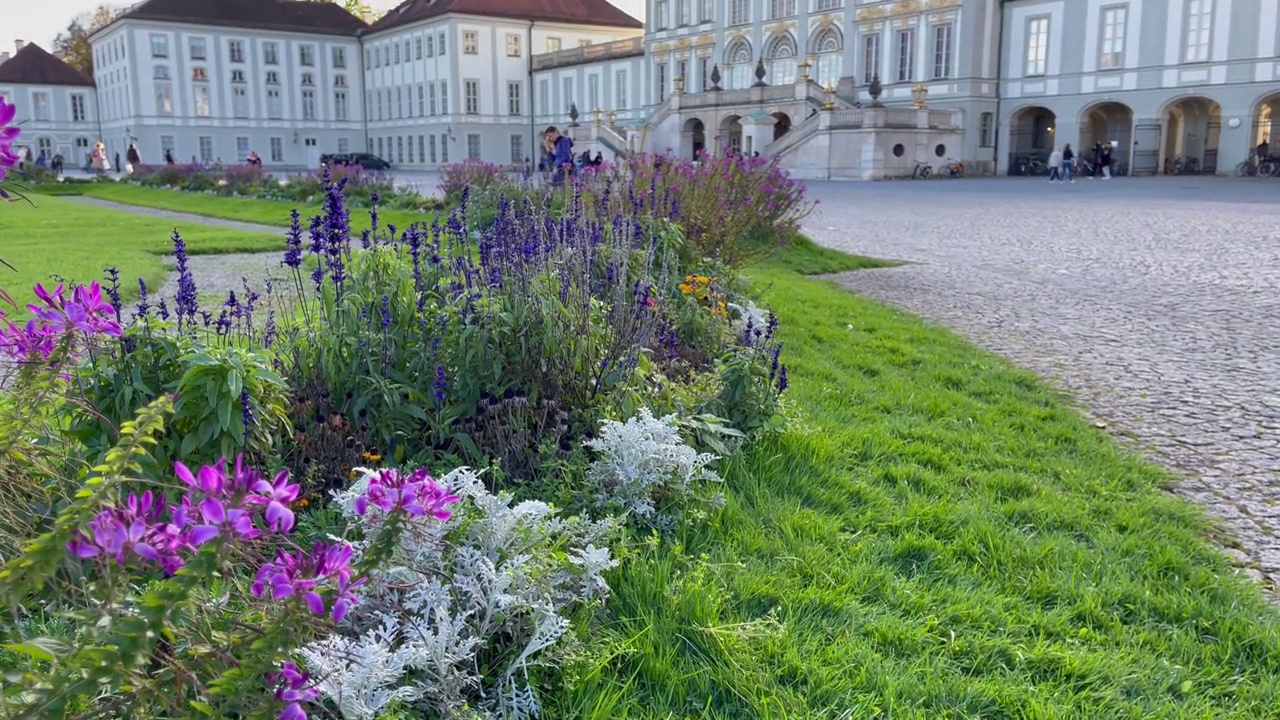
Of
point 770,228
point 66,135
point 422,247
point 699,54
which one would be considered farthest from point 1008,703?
point 66,135

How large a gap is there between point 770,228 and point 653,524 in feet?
28.0

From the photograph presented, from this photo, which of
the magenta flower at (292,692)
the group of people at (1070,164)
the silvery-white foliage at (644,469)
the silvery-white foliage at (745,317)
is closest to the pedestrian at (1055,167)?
the group of people at (1070,164)

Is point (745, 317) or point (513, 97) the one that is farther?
point (513, 97)

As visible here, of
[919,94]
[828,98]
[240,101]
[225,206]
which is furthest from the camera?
[240,101]

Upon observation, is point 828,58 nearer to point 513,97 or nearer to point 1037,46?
point 1037,46

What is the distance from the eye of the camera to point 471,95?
62500mm

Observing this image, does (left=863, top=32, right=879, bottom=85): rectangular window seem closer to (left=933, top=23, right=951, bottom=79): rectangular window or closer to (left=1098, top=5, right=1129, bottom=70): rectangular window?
(left=933, top=23, right=951, bottom=79): rectangular window

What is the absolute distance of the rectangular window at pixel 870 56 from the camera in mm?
44094

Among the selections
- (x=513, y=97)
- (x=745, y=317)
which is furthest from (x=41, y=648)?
(x=513, y=97)

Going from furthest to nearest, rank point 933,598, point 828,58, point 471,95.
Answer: point 471,95, point 828,58, point 933,598

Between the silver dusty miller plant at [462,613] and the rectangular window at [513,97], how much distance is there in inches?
2511

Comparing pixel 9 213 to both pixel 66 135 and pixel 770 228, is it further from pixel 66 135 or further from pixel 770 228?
pixel 66 135

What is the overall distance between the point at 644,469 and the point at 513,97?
63.5m

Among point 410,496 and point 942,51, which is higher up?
point 942,51
